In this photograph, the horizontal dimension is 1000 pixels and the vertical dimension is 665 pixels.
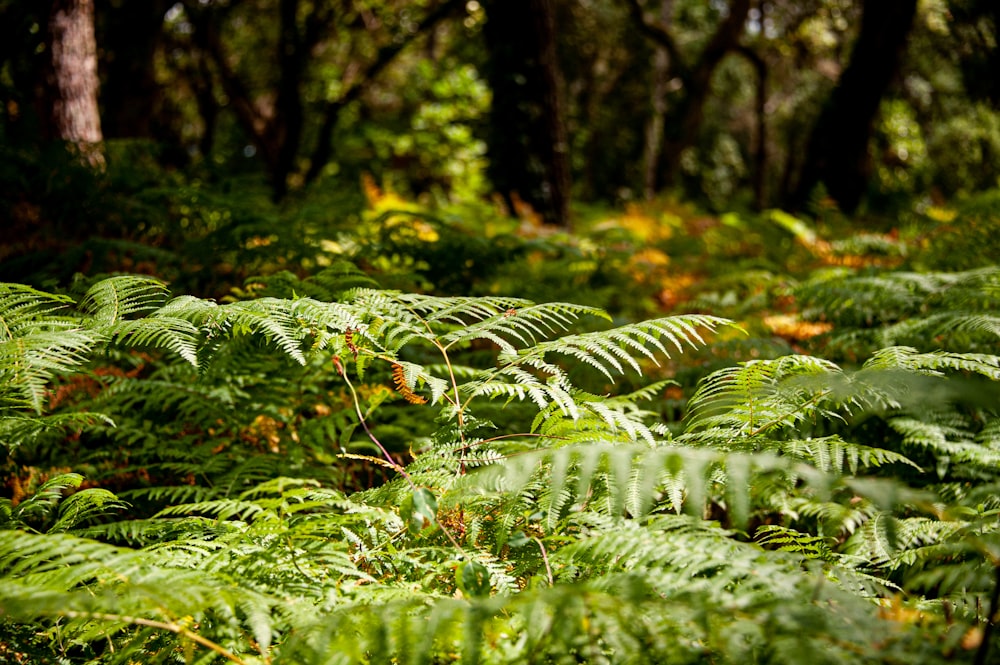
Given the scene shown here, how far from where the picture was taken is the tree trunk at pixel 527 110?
593 cm

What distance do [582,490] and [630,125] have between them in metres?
16.9

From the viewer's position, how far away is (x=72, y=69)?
14.0ft

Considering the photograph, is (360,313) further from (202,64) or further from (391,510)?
(202,64)

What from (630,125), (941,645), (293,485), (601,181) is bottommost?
(293,485)

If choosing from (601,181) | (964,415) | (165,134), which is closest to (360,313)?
(964,415)

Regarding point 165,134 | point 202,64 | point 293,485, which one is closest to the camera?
point 293,485

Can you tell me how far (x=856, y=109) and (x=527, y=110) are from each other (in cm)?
400

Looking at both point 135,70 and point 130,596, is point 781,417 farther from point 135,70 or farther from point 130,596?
point 135,70

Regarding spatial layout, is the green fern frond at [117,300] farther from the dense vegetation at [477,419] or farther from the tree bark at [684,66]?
the tree bark at [684,66]

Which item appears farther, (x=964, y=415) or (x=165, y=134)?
(x=165, y=134)

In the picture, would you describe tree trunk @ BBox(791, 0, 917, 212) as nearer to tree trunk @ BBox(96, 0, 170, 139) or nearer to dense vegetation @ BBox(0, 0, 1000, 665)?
dense vegetation @ BBox(0, 0, 1000, 665)

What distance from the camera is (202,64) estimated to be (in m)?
10.2

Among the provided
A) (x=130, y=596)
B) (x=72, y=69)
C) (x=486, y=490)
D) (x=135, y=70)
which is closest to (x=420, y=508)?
(x=486, y=490)

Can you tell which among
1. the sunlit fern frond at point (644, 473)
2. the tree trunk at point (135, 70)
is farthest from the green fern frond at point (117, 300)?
the tree trunk at point (135, 70)
